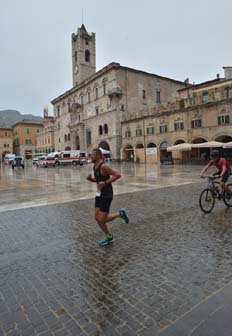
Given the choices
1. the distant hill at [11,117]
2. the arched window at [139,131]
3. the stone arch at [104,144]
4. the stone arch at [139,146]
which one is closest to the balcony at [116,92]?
the arched window at [139,131]

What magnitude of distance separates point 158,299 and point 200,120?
32.9 m

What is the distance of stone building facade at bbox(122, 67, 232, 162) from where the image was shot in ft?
Answer: 100

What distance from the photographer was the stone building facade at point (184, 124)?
30500 mm

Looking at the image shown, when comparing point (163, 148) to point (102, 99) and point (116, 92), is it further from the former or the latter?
point (102, 99)

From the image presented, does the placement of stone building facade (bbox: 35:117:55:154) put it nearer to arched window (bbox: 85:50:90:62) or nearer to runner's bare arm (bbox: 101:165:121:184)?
arched window (bbox: 85:50:90:62)

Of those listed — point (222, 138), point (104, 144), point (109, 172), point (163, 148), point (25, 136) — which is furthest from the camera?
point (25, 136)

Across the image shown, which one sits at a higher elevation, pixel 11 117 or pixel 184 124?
pixel 11 117

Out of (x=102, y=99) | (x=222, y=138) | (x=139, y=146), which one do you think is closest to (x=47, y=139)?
(x=102, y=99)

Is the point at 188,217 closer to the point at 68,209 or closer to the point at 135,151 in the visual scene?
the point at 68,209

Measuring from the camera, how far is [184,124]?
34.6 metres

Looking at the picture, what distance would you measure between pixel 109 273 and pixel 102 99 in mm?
48168

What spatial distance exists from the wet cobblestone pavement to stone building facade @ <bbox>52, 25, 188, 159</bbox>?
35714 mm

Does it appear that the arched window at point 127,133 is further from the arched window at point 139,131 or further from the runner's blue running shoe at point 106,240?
the runner's blue running shoe at point 106,240

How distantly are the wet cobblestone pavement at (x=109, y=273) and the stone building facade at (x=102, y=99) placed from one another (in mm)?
35714
